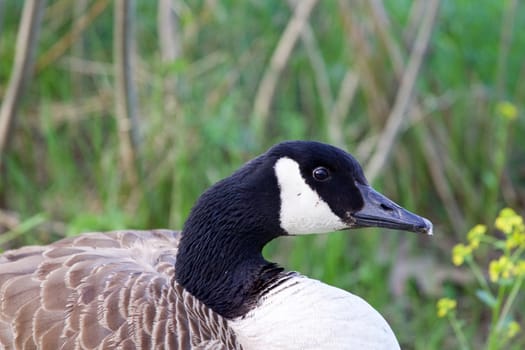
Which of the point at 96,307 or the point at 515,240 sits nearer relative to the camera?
the point at 96,307

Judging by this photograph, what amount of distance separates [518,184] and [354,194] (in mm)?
3421

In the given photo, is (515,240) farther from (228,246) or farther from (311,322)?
(228,246)

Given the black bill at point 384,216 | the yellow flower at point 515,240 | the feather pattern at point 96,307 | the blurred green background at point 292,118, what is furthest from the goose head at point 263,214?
the blurred green background at point 292,118

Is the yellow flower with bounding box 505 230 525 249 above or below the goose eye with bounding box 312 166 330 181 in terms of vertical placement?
below

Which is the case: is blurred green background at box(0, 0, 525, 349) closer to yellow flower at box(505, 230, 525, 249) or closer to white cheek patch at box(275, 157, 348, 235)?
white cheek patch at box(275, 157, 348, 235)

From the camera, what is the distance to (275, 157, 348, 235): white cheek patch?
3117mm

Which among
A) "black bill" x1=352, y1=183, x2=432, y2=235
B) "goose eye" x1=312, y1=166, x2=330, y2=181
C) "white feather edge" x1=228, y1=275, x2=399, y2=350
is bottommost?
"white feather edge" x1=228, y1=275, x2=399, y2=350

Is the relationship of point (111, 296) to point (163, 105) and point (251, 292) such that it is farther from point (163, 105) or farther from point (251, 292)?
point (163, 105)

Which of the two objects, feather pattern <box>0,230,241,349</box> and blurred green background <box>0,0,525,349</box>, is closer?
feather pattern <box>0,230,241,349</box>

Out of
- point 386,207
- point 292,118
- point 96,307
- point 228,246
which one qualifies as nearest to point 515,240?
point 386,207

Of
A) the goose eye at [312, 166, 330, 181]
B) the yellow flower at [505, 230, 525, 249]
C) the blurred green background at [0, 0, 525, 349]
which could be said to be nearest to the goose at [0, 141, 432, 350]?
the goose eye at [312, 166, 330, 181]

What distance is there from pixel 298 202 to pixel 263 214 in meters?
0.13

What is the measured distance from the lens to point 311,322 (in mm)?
2955

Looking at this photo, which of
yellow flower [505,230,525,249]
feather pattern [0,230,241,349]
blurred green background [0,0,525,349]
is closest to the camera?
feather pattern [0,230,241,349]
